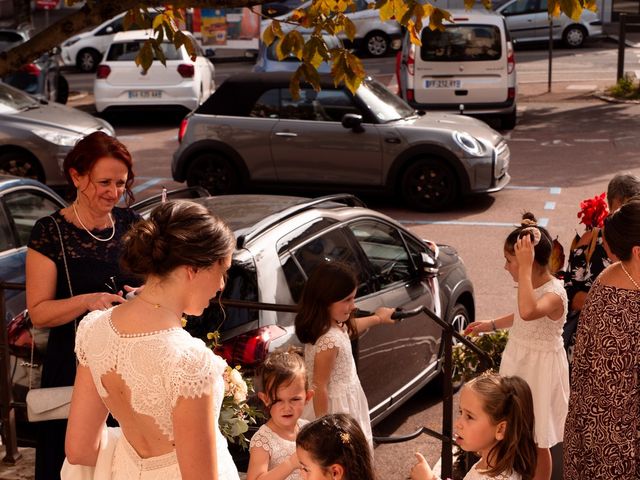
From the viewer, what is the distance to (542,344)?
6121mm

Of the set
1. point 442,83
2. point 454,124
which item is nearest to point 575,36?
point 442,83

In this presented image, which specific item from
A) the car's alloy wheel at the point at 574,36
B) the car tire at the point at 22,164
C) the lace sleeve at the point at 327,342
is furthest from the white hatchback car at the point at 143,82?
the lace sleeve at the point at 327,342

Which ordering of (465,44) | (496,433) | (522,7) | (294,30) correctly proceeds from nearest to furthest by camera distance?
(496,433) < (294,30) < (465,44) < (522,7)

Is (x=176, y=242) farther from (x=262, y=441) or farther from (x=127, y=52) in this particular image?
(x=127, y=52)

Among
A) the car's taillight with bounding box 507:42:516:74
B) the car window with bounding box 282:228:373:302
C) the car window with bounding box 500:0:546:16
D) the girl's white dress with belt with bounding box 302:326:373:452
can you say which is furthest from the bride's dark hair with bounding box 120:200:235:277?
the car window with bounding box 500:0:546:16

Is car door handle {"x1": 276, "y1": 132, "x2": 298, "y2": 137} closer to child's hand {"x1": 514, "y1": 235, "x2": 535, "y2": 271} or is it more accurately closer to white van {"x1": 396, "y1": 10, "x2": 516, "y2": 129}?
white van {"x1": 396, "y1": 10, "x2": 516, "y2": 129}

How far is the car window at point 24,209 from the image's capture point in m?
9.16

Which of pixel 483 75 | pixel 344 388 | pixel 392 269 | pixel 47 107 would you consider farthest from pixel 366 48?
pixel 344 388

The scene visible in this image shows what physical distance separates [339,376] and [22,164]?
10.2 metres

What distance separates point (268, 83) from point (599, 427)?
10.1m

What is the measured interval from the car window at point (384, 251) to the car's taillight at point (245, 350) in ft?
4.68

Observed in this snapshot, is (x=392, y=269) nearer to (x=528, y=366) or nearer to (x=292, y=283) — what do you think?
(x=292, y=283)

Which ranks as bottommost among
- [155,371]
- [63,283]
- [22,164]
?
[22,164]

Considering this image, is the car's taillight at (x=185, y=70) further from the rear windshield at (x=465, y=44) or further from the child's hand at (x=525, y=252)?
the child's hand at (x=525, y=252)
